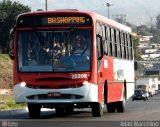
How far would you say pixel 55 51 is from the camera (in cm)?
2189

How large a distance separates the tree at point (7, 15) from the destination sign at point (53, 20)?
7849 centimetres

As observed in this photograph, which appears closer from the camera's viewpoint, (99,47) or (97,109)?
(99,47)

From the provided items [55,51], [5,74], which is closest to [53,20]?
[55,51]

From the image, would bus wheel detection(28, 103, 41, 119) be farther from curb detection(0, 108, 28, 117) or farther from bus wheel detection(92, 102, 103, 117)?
curb detection(0, 108, 28, 117)

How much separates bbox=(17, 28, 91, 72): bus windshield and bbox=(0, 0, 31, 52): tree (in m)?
78.8

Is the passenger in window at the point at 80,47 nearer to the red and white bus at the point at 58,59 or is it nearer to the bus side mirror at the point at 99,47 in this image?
the red and white bus at the point at 58,59

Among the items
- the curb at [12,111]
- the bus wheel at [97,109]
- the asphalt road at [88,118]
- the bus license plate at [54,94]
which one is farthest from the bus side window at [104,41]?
the curb at [12,111]

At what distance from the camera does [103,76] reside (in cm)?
2320

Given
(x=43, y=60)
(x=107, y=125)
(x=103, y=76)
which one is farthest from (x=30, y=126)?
(x=103, y=76)

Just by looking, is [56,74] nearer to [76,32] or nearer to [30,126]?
[76,32]

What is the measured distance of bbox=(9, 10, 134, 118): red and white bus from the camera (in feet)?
70.9

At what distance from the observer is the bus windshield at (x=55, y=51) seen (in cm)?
2173

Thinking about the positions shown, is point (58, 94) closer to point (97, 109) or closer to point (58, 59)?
point (58, 59)

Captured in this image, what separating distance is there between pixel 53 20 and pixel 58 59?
1.37 meters
